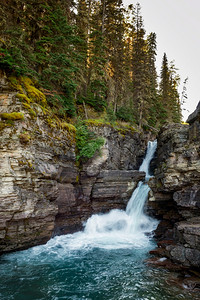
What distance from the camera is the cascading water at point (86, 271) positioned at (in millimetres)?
7285

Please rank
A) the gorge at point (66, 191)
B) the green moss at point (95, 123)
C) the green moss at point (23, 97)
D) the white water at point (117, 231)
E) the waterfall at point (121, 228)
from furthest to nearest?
the green moss at point (95, 123)
the waterfall at point (121, 228)
the white water at point (117, 231)
the green moss at point (23, 97)
the gorge at point (66, 191)

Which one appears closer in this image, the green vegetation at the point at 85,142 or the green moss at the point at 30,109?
the green moss at the point at 30,109

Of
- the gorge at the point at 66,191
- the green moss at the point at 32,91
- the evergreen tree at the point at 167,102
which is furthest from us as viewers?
the evergreen tree at the point at 167,102

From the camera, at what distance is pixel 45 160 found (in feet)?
39.1

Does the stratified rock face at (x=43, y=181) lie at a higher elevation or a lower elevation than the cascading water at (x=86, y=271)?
higher

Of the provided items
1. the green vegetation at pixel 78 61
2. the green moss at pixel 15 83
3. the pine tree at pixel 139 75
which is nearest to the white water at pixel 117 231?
the green vegetation at pixel 78 61

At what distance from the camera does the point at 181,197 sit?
498 inches

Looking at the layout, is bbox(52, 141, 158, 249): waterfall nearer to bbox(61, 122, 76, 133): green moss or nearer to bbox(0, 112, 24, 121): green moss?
bbox(61, 122, 76, 133): green moss

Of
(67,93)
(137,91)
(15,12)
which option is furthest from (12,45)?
(137,91)

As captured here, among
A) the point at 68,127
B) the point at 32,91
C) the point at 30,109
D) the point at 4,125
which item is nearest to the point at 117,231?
the point at 68,127

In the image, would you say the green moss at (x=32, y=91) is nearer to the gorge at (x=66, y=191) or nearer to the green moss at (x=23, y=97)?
the green moss at (x=23, y=97)

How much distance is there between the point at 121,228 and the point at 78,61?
17.2 meters

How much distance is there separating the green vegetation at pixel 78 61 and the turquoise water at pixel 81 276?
30.5ft

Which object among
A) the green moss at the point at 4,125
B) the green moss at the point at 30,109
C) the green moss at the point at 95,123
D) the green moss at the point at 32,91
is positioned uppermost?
the green moss at the point at 32,91
